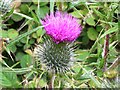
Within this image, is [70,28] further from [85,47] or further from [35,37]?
[85,47]

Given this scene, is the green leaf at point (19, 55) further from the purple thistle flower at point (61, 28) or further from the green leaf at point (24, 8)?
the purple thistle flower at point (61, 28)

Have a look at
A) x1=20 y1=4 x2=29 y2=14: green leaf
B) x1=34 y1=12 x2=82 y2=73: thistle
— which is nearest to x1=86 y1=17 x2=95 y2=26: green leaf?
x1=20 y1=4 x2=29 y2=14: green leaf

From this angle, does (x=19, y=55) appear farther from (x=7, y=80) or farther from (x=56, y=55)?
(x=7, y=80)

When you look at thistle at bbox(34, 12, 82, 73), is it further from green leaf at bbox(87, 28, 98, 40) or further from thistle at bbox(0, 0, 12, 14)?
green leaf at bbox(87, 28, 98, 40)

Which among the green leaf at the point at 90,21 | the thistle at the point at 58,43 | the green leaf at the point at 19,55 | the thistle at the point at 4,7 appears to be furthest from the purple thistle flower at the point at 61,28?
the green leaf at the point at 19,55

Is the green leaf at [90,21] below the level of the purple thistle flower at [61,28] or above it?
below

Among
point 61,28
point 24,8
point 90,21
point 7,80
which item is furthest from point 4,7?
point 90,21

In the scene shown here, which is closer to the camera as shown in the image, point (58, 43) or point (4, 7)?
point (58, 43)
